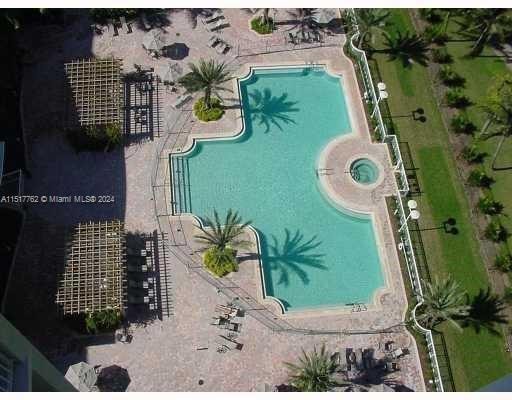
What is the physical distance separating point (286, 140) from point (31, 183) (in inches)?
757

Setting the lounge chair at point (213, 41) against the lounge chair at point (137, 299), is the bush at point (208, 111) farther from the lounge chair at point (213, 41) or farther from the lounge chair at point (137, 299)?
the lounge chair at point (137, 299)

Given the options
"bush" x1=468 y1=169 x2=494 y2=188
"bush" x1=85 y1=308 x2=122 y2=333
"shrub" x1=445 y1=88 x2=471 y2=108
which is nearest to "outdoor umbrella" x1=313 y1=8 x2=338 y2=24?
"shrub" x1=445 y1=88 x2=471 y2=108

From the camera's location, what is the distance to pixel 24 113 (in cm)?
4141

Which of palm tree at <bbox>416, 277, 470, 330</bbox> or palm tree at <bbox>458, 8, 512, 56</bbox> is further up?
palm tree at <bbox>458, 8, 512, 56</bbox>

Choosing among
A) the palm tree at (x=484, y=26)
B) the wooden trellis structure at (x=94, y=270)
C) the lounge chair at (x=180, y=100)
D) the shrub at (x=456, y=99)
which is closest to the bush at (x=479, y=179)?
the shrub at (x=456, y=99)

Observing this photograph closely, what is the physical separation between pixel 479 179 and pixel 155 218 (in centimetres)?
2397

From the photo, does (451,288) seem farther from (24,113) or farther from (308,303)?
(24,113)

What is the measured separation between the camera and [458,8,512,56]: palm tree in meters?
43.3

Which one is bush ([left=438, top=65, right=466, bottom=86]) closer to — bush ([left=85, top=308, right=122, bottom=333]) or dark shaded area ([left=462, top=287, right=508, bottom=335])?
dark shaded area ([left=462, top=287, right=508, bottom=335])

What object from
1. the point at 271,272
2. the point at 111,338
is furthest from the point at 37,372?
the point at 271,272

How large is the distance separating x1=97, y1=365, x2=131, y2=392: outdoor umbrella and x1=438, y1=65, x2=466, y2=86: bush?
33.7 m

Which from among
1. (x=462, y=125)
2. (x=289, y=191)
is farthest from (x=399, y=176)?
(x=289, y=191)

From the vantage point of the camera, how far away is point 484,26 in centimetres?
4500

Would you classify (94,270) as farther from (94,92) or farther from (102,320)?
(94,92)
